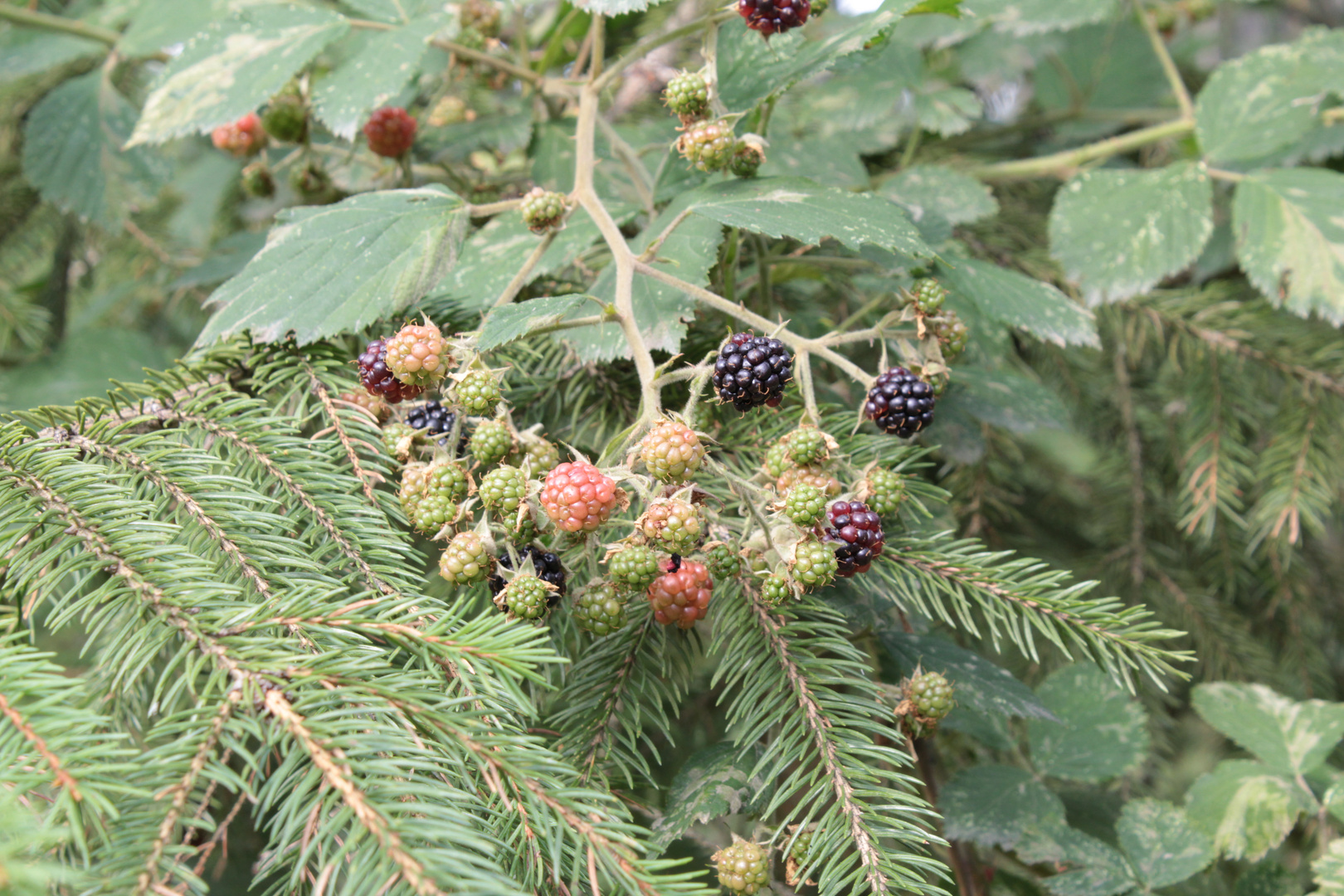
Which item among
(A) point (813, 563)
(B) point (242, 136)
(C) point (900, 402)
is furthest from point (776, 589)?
(B) point (242, 136)

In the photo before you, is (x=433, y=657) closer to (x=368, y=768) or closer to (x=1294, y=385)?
(x=368, y=768)

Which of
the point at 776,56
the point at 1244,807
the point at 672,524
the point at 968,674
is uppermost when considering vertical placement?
the point at 776,56

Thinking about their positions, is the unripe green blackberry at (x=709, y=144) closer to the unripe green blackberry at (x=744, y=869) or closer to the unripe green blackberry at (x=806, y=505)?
the unripe green blackberry at (x=806, y=505)

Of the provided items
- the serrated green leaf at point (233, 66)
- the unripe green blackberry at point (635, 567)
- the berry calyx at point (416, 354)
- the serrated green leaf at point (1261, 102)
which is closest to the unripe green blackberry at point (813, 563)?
the unripe green blackberry at point (635, 567)

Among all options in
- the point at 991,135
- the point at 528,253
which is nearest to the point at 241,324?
the point at 528,253

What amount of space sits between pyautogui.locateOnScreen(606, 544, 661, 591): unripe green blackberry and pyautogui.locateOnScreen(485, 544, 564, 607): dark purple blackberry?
0.07 meters

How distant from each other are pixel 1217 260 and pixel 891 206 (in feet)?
4.65

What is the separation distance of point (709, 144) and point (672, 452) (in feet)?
1.29

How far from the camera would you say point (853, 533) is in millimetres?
709

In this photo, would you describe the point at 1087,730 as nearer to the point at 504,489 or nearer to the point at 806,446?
the point at 806,446

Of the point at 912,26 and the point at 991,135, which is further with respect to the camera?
the point at 991,135

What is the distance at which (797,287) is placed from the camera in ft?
4.66

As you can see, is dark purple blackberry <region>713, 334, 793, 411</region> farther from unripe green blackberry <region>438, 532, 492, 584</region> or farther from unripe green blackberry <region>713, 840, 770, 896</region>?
unripe green blackberry <region>713, 840, 770, 896</region>

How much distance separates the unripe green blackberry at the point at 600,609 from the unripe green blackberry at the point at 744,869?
A: 0.68 feet
